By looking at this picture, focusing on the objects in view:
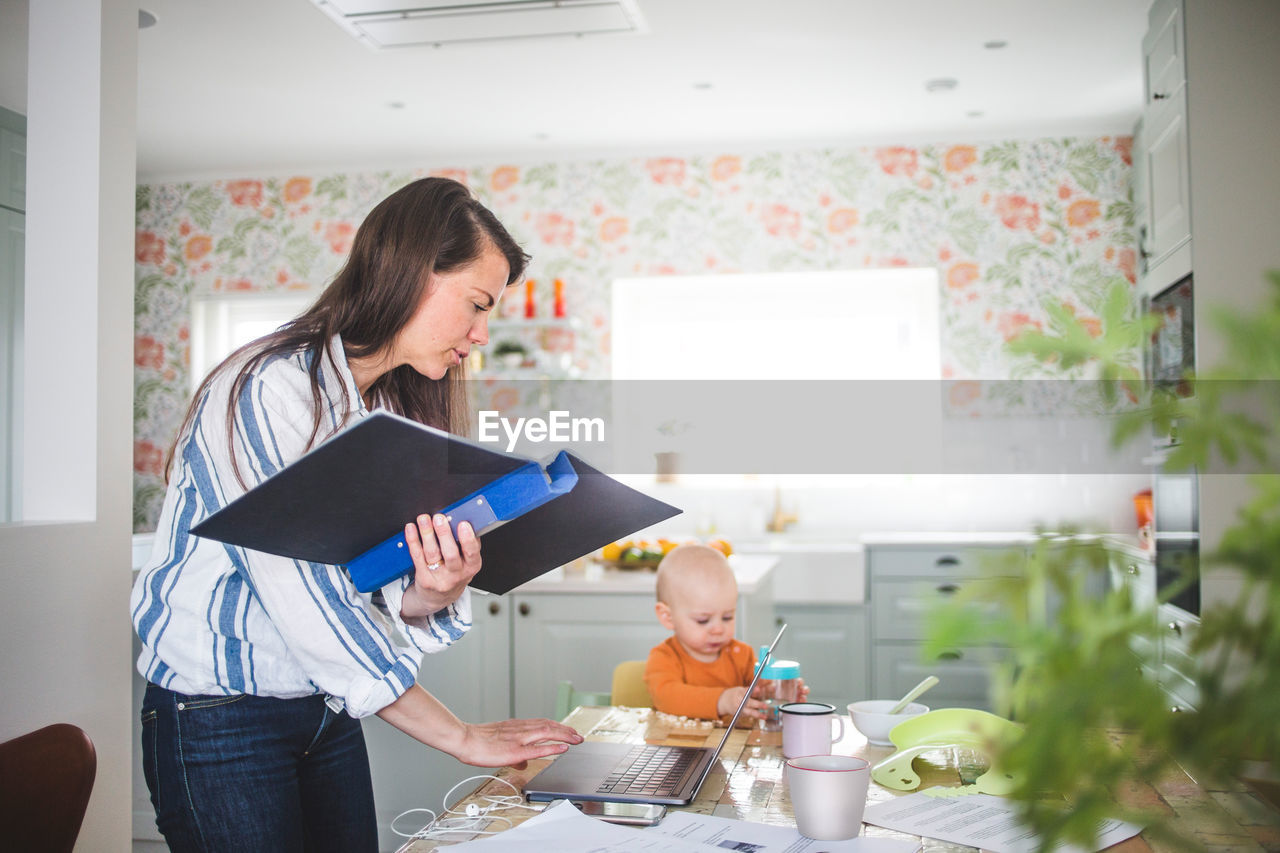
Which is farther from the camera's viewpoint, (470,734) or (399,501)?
(470,734)

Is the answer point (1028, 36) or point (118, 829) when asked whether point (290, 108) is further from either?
point (118, 829)

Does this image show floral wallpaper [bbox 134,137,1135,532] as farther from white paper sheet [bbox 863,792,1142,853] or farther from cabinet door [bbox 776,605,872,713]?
white paper sheet [bbox 863,792,1142,853]

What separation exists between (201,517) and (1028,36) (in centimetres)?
342

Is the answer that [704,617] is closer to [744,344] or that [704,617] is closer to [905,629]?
[905,629]

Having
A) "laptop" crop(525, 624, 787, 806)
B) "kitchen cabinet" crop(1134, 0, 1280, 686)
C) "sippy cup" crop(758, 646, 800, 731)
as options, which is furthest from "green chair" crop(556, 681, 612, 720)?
"kitchen cabinet" crop(1134, 0, 1280, 686)

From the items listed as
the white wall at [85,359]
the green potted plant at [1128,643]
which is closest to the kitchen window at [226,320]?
the white wall at [85,359]

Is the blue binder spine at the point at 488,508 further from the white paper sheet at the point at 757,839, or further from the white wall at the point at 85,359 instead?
the white wall at the point at 85,359

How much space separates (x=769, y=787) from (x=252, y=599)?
2.10 feet

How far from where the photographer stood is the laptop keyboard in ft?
3.84

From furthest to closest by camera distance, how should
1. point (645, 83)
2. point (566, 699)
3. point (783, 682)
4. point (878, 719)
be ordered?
point (645, 83) < point (566, 699) < point (783, 682) < point (878, 719)

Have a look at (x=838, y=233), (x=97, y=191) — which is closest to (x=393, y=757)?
(x=97, y=191)

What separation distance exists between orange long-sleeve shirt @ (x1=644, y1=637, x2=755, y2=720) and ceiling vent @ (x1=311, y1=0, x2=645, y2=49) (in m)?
1.90

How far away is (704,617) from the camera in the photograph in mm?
2076

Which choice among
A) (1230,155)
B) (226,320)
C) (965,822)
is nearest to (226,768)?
(965,822)
